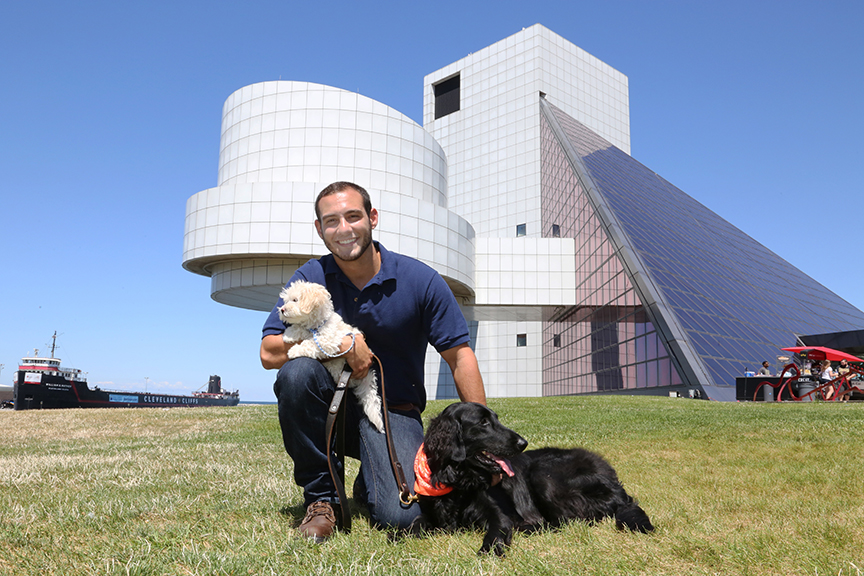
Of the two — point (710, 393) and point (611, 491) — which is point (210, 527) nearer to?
point (611, 491)

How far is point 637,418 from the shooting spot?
10.0m

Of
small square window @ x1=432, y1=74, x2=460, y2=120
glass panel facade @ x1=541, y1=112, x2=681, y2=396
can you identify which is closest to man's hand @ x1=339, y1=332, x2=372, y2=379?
glass panel facade @ x1=541, y1=112, x2=681, y2=396

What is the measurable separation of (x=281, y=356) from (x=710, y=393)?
1860 cm

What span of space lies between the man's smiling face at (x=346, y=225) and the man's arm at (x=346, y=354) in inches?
22.7

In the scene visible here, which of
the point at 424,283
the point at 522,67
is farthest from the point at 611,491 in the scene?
the point at 522,67

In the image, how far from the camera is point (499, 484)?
124 inches

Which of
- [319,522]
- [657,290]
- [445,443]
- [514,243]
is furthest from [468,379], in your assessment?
[514,243]

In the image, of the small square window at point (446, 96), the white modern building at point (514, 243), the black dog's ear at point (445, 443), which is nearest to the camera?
the black dog's ear at point (445, 443)

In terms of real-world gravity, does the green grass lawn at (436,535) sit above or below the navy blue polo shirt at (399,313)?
below

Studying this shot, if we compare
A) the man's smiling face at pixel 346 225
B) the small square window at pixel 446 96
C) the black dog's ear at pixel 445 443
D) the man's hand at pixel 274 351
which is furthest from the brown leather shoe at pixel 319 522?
the small square window at pixel 446 96

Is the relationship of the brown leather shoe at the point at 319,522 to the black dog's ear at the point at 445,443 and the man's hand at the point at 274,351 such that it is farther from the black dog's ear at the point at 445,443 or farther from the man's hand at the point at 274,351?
the man's hand at the point at 274,351

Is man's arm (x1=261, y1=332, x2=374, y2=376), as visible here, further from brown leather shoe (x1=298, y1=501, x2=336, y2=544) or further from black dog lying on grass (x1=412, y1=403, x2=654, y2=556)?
brown leather shoe (x1=298, y1=501, x2=336, y2=544)

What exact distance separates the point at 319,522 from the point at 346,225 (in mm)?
1700

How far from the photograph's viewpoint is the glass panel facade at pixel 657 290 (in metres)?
22.9
